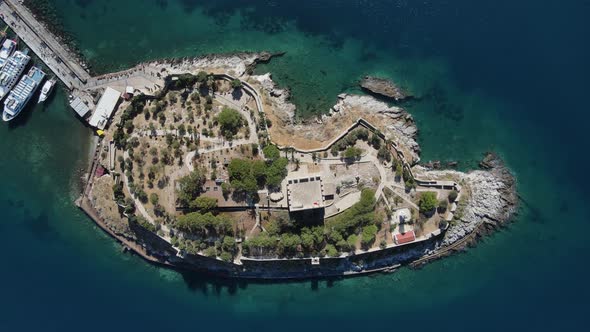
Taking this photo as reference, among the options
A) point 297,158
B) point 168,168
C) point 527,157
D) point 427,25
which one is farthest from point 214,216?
point 527,157

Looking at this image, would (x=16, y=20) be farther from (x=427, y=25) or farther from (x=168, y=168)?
(x=427, y=25)

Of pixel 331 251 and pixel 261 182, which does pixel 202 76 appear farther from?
pixel 331 251

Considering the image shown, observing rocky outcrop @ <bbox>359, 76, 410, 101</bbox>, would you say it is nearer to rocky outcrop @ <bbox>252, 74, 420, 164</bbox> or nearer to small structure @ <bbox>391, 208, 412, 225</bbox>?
rocky outcrop @ <bbox>252, 74, 420, 164</bbox>

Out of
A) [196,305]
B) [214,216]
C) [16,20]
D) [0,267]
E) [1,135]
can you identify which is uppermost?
[16,20]

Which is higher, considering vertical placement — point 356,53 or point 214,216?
point 356,53

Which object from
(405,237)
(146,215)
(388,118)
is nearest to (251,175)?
(146,215)

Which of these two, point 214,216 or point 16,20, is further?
point 16,20

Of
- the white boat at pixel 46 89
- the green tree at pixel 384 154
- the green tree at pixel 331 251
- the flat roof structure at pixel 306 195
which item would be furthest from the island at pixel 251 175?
the flat roof structure at pixel 306 195
